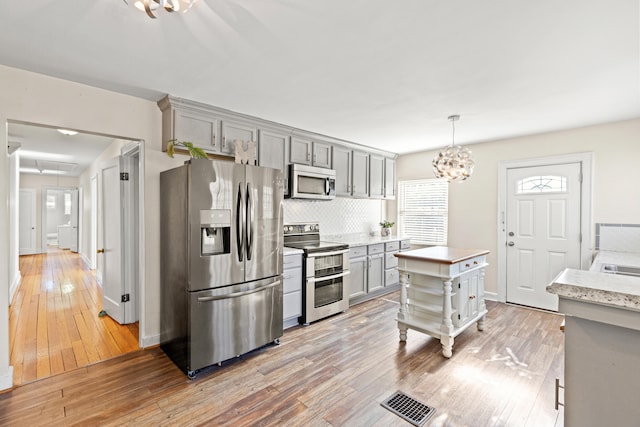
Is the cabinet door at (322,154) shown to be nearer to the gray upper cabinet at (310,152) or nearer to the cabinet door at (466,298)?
the gray upper cabinet at (310,152)

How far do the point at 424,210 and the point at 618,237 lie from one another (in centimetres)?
257

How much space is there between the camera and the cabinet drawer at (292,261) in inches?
132

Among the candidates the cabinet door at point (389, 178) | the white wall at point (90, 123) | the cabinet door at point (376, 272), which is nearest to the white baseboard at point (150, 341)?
the white wall at point (90, 123)

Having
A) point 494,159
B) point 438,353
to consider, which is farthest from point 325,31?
point 494,159

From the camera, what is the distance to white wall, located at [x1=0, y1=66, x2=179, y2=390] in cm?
231

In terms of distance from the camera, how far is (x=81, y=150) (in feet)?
18.0

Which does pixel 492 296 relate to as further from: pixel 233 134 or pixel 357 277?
pixel 233 134

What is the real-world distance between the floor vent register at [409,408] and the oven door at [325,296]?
1.51 metres

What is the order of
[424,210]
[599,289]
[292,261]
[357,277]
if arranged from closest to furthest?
[599,289] < [292,261] < [357,277] < [424,210]

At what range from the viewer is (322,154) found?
14.4 feet

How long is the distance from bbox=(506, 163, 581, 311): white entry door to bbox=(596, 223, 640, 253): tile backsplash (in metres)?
0.22

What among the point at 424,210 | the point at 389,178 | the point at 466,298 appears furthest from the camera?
the point at 389,178

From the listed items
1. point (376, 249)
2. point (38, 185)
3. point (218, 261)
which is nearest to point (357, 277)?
point (376, 249)

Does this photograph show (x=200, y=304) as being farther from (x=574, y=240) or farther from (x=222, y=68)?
(x=574, y=240)
